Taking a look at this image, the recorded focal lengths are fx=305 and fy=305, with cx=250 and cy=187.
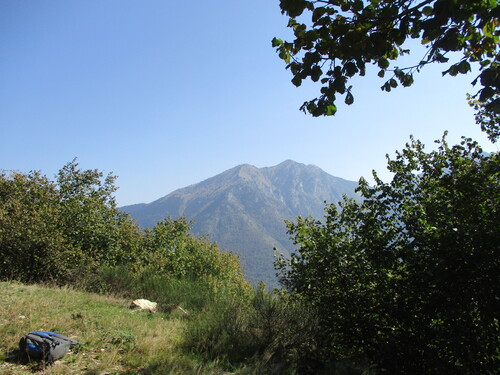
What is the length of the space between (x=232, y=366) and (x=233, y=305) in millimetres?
1732

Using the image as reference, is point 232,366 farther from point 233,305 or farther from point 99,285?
point 99,285

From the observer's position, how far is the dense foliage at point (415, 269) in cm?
433

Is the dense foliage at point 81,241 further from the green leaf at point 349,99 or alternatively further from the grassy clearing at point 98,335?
the green leaf at point 349,99

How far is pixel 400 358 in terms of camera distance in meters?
4.73

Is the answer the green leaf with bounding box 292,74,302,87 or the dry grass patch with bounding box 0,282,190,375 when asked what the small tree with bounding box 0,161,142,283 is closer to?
the dry grass patch with bounding box 0,282,190,375

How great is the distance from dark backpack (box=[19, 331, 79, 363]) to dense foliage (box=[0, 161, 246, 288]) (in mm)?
6953

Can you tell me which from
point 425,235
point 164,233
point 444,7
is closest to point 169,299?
point 425,235

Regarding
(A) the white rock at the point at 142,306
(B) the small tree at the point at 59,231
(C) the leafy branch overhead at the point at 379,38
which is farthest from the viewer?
(B) the small tree at the point at 59,231

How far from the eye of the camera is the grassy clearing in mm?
4125

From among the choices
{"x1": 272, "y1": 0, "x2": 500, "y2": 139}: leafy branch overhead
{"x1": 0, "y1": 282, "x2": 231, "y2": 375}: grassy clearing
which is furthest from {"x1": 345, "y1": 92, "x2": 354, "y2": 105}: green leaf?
{"x1": 0, "y1": 282, "x2": 231, "y2": 375}: grassy clearing

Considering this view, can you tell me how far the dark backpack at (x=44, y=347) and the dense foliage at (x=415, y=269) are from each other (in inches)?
160

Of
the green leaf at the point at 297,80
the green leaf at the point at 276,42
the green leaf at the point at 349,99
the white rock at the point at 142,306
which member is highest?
the green leaf at the point at 276,42

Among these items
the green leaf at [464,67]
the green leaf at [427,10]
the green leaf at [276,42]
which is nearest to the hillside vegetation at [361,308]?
the green leaf at [464,67]

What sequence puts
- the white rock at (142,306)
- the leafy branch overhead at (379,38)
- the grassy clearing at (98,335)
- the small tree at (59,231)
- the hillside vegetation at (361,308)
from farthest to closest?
the small tree at (59,231)
the white rock at (142,306)
the hillside vegetation at (361,308)
the grassy clearing at (98,335)
the leafy branch overhead at (379,38)
